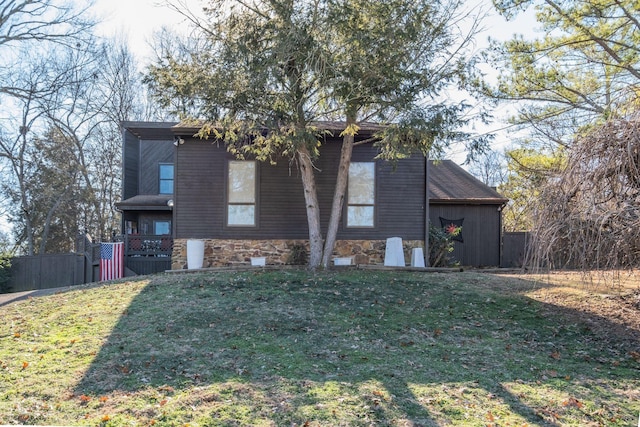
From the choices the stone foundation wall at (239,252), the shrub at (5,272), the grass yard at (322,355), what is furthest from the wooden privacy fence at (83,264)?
the grass yard at (322,355)

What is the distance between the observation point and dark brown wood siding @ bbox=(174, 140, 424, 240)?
40.2 ft

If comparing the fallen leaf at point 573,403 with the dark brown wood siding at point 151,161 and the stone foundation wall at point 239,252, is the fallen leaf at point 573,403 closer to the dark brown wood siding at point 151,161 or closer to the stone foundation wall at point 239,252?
the stone foundation wall at point 239,252

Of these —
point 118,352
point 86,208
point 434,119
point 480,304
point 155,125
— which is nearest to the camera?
point 118,352

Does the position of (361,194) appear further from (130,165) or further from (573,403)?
(130,165)

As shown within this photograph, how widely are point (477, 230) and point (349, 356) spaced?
12.4m

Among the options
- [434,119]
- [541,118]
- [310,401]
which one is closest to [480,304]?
[434,119]

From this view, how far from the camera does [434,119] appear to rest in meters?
9.07

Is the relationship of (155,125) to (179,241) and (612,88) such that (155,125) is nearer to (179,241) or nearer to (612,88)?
(179,241)

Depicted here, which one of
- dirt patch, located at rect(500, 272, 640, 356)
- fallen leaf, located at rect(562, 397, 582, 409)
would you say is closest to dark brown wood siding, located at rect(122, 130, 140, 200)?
dirt patch, located at rect(500, 272, 640, 356)

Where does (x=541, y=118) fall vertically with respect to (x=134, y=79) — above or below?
below

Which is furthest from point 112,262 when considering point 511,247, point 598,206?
point 511,247

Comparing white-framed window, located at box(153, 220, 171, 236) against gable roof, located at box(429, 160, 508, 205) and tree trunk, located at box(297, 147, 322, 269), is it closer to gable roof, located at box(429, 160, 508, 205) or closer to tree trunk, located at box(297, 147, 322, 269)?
tree trunk, located at box(297, 147, 322, 269)

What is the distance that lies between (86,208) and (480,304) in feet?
67.5

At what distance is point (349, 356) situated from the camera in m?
5.54
